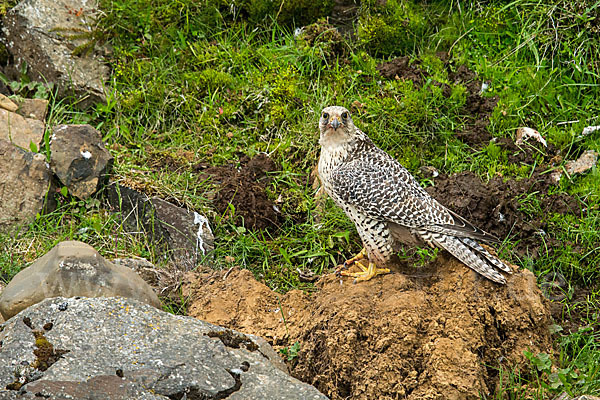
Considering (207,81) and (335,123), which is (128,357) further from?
(207,81)

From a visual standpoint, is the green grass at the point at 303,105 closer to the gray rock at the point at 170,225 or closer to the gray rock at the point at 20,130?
the gray rock at the point at 170,225

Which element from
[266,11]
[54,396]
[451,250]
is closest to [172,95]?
[266,11]

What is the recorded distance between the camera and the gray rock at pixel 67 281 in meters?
4.84

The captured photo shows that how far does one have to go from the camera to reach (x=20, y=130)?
22.4 ft

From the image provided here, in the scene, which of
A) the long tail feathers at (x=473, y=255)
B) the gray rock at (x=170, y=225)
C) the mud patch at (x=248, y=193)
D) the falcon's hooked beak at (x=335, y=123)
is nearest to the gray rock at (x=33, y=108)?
the gray rock at (x=170, y=225)

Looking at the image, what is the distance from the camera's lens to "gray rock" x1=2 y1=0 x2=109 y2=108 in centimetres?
754

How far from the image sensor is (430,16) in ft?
25.8

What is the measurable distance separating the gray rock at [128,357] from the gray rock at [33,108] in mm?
3513

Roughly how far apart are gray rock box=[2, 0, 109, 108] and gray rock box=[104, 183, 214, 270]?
5.31 feet

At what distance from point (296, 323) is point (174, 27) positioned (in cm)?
427

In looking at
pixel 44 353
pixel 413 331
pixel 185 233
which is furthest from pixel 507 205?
pixel 44 353

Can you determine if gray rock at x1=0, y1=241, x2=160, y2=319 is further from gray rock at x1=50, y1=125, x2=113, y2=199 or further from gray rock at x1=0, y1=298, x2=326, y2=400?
gray rock at x1=50, y1=125, x2=113, y2=199

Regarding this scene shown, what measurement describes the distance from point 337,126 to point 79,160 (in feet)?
8.75

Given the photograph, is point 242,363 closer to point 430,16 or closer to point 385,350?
point 385,350
